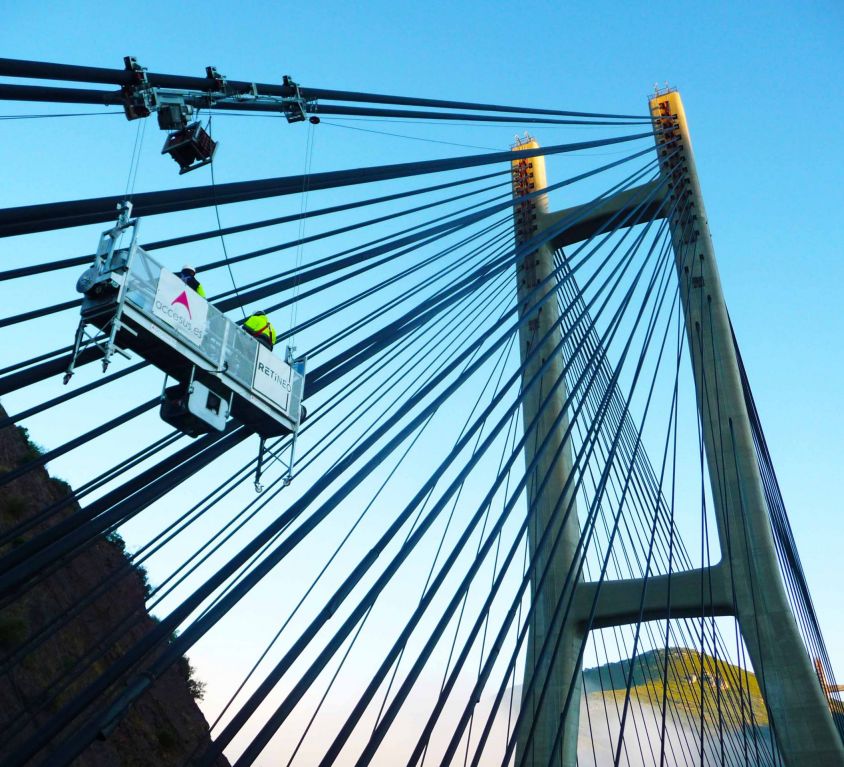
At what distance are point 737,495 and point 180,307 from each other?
34.3 feet

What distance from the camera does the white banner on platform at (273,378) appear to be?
24.0 ft

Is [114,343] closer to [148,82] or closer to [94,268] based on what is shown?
[94,268]

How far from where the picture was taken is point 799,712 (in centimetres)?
1244

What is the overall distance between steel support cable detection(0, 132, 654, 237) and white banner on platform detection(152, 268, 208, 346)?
54 centimetres

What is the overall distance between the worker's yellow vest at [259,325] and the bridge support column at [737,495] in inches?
331

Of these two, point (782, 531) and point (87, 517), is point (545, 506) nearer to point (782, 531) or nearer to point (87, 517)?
point (782, 531)

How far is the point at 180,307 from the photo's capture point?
6.54m

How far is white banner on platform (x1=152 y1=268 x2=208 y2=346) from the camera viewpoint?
6.38 meters

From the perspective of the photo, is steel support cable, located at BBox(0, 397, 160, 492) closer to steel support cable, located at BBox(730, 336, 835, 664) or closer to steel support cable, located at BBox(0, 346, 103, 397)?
steel support cable, located at BBox(0, 346, 103, 397)

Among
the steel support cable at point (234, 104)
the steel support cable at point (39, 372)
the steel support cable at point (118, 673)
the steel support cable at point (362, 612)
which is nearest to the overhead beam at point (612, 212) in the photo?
the steel support cable at point (234, 104)

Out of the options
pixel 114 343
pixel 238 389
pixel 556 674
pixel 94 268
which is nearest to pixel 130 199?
pixel 94 268

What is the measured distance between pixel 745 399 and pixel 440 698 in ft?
36.8

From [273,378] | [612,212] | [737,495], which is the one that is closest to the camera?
[273,378]

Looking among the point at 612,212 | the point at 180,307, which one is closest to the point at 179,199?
the point at 180,307
